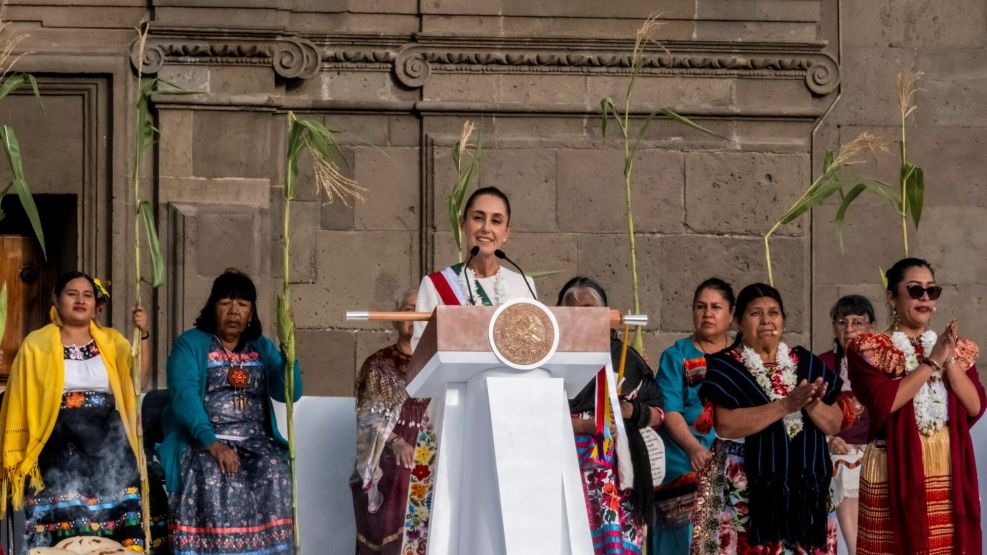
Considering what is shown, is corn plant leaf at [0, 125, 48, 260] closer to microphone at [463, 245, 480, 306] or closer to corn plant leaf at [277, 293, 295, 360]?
corn plant leaf at [277, 293, 295, 360]

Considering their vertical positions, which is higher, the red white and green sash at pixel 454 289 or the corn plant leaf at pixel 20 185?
the corn plant leaf at pixel 20 185

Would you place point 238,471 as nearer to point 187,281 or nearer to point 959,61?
point 187,281

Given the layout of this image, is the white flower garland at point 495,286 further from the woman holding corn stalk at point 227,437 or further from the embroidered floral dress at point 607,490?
the woman holding corn stalk at point 227,437

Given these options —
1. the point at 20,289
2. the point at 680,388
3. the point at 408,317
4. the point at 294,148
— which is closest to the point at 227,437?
the point at 294,148

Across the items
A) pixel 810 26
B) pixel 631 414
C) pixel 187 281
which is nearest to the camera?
pixel 631 414

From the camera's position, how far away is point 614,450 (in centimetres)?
739

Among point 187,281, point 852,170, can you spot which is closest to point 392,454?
point 187,281

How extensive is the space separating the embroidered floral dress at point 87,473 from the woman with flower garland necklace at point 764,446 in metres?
2.39

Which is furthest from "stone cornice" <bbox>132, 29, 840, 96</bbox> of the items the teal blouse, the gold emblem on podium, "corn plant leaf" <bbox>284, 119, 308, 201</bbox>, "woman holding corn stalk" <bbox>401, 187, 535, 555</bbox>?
the gold emblem on podium

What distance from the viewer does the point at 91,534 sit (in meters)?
8.00

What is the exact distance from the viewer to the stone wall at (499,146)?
10.2 metres

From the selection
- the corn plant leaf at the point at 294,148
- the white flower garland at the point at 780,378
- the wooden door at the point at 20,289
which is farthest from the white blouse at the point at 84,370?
the white flower garland at the point at 780,378

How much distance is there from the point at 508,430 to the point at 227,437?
2.54m

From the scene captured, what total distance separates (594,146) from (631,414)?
2.93m
